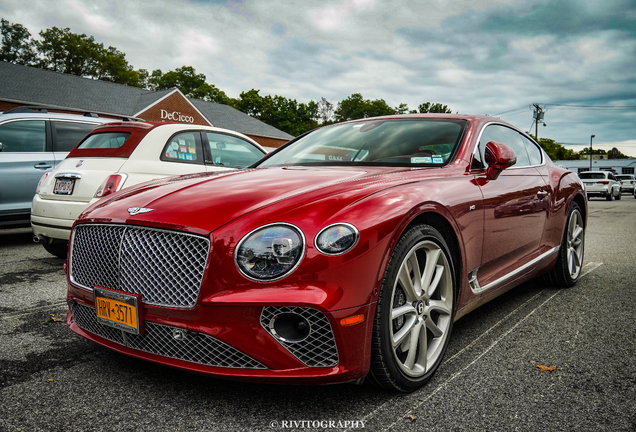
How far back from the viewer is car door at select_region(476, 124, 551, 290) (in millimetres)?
3066

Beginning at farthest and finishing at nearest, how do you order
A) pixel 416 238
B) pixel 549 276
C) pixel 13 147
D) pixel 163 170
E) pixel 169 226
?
1. pixel 13 147
2. pixel 163 170
3. pixel 549 276
4. pixel 416 238
5. pixel 169 226

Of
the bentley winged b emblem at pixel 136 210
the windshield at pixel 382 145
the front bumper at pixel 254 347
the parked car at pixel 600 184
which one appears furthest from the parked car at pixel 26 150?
the parked car at pixel 600 184

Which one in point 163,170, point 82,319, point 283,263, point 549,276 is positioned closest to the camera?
point 283,263

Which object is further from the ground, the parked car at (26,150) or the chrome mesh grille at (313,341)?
the parked car at (26,150)

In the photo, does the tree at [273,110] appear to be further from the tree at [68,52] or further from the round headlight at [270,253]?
the round headlight at [270,253]

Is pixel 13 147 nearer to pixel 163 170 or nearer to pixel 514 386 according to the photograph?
pixel 163 170

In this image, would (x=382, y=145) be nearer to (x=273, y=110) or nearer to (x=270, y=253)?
(x=270, y=253)

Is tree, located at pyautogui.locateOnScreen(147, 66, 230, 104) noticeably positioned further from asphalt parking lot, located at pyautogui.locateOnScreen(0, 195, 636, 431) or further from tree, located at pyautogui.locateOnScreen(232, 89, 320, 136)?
asphalt parking lot, located at pyautogui.locateOnScreen(0, 195, 636, 431)

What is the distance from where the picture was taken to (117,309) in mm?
2246

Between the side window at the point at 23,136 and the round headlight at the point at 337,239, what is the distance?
642cm

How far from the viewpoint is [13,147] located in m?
6.83

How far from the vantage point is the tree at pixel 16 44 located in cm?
6019

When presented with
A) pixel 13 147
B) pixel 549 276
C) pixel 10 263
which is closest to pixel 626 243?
pixel 549 276

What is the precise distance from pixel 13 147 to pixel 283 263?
6.42 meters
